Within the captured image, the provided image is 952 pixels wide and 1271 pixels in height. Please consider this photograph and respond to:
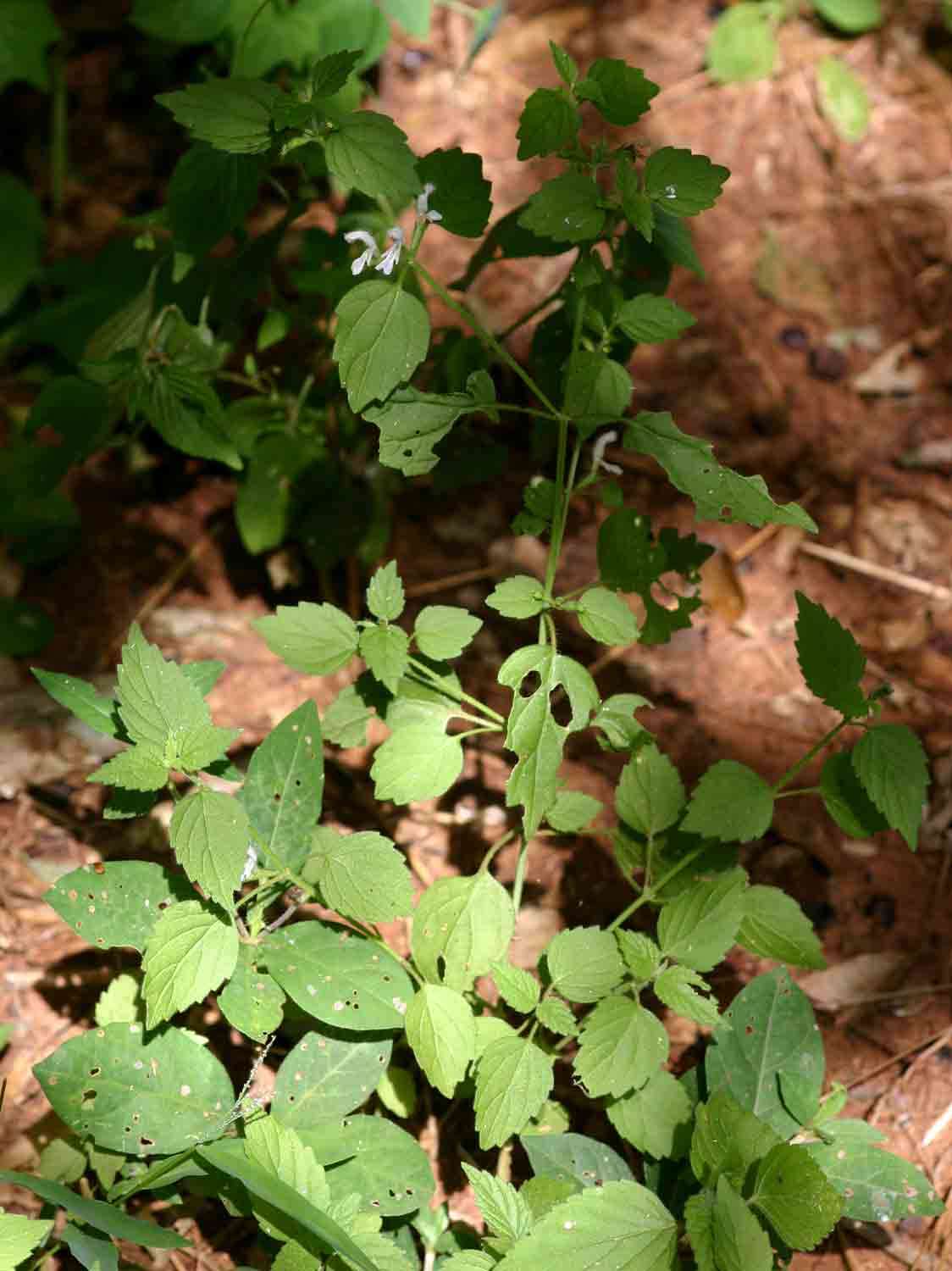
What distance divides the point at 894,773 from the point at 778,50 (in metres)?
2.83

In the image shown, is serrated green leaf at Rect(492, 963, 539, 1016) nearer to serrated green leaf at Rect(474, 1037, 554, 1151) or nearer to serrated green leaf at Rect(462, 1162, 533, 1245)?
serrated green leaf at Rect(474, 1037, 554, 1151)

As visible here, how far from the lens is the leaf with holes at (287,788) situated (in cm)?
187

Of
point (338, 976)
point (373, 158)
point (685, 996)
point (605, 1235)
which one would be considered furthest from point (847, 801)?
point (373, 158)

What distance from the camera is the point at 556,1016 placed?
5.76ft

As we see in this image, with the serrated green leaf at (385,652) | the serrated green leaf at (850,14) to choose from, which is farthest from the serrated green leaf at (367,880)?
the serrated green leaf at (850,14)

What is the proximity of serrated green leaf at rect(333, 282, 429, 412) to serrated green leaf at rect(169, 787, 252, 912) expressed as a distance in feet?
1.97

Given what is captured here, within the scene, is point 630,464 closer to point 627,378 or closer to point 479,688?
point 479,688

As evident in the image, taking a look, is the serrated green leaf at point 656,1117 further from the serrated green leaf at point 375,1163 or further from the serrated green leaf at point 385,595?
the serrated green leaf at point 385,595

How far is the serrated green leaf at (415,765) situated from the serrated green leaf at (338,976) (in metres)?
0.25

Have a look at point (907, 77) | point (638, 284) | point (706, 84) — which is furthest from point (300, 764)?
point (907, 77)

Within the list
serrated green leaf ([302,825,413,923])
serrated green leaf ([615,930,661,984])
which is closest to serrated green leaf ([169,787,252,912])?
serrated green leaf ([302,825,413,923])

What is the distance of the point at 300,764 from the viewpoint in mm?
1901

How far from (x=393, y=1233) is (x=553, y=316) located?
63.0 inches

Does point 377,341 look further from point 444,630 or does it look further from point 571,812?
point 571,812
